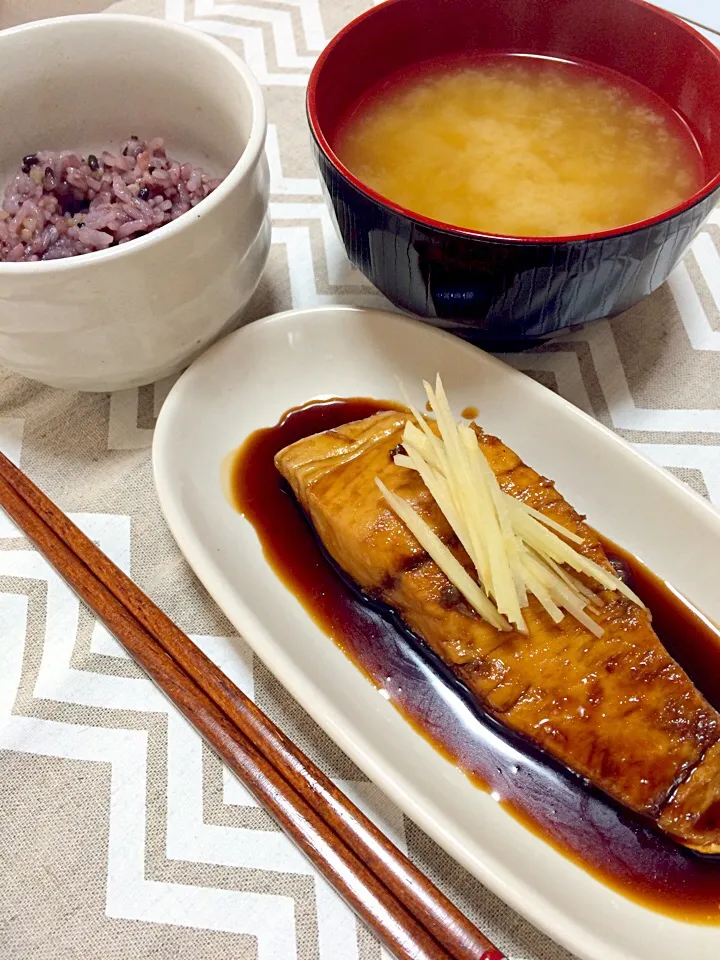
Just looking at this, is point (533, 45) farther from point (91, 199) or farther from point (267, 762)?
point (267, 762)

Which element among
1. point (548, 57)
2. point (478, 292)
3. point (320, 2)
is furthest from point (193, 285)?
point (320, 2)

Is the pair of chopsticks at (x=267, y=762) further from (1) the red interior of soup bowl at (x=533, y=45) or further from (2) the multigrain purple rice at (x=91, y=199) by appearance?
(1) the red interior of soup bowl at (x=533, y=45)

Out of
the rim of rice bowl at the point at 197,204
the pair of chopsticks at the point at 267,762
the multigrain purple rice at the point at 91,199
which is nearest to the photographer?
the pair of chopsticks at the point at 267,762

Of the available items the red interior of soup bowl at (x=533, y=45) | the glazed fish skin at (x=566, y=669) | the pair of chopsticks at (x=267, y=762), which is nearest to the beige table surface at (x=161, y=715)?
the pair of chopsticks at (x=267, y=762)

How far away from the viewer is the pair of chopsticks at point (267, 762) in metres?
1.13

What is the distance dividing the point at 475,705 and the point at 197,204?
1043mm

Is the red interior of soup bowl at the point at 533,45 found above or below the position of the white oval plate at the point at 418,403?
above

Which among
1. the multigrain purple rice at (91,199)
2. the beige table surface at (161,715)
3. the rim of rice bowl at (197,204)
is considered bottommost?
the beige table surface at (161,715)

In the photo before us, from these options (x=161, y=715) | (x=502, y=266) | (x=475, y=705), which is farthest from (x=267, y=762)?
(x=502, y=266)

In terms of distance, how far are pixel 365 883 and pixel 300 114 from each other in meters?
2.02

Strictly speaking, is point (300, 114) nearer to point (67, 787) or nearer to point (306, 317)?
point (306, 317)

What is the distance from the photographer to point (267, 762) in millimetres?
1275

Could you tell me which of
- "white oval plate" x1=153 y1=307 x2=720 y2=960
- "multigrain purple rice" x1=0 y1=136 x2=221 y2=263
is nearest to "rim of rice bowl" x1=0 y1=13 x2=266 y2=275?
"multigrain purple rice" x1=0 y1=136 x2=221 y2=263

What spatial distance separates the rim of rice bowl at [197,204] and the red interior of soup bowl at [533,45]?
12cm
